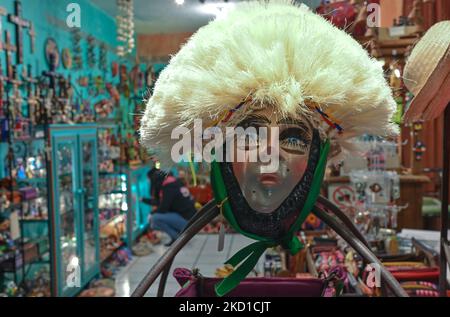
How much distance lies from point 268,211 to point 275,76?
223 millimetres

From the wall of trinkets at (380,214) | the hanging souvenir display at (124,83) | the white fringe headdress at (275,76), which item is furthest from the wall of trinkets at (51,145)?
the white fringe headdress at (275,76)

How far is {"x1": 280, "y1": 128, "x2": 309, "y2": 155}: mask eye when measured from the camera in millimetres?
737

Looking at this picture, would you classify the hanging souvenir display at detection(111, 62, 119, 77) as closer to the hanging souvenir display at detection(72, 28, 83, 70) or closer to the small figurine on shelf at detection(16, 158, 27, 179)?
the hanging souvenir display at detection(72, 28, 83, 70)

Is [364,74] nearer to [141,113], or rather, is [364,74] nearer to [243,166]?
[243,166]

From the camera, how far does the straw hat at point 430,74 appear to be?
2.68 ft

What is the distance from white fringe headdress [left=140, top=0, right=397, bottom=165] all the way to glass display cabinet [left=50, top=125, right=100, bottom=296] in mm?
2399

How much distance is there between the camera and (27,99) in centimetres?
309

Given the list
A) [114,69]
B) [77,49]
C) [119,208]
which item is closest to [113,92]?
[114,69]

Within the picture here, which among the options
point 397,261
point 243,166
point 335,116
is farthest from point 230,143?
point 397,261

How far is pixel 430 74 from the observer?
0.82m

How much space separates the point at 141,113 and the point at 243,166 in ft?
0.77

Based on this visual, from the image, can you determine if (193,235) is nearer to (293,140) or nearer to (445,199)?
(293,140)

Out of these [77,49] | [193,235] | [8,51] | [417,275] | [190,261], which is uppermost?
[77,49]

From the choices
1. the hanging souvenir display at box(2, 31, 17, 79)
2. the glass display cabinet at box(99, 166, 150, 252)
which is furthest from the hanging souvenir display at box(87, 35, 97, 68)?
the hanging souvenir display at box(2, 31, 17, 79)
